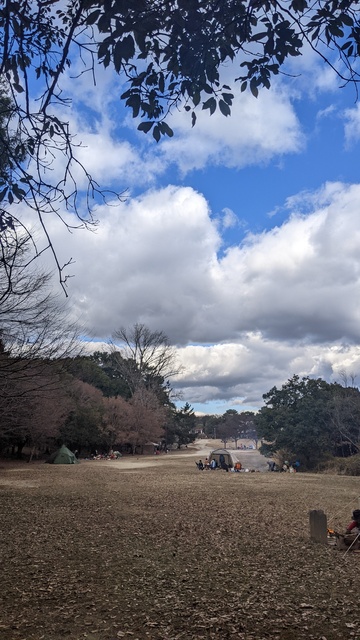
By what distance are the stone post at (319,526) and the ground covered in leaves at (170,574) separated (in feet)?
0.71

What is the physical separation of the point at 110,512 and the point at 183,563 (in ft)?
16.9

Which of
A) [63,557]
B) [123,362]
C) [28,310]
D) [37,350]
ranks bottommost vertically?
[63,557]

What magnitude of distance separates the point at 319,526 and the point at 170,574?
3.59 metres

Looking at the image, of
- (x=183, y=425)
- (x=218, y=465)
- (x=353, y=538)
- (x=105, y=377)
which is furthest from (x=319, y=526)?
(x=183, y=425)

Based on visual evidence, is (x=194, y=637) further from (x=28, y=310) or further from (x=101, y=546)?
(x=28, y=310)

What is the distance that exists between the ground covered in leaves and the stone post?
0.71 ft

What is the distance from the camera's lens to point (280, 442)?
34.4 metres

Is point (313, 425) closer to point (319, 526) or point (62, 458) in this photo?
point (62, 458)

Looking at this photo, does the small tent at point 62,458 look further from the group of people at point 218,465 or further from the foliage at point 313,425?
the foliage at point 313,425

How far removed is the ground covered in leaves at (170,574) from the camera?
15.5 ft

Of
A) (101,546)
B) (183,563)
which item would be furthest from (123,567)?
(101,546)

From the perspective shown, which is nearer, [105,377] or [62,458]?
[62,458]

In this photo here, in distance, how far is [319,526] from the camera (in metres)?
8.82

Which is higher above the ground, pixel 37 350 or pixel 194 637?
pixel 37 350
